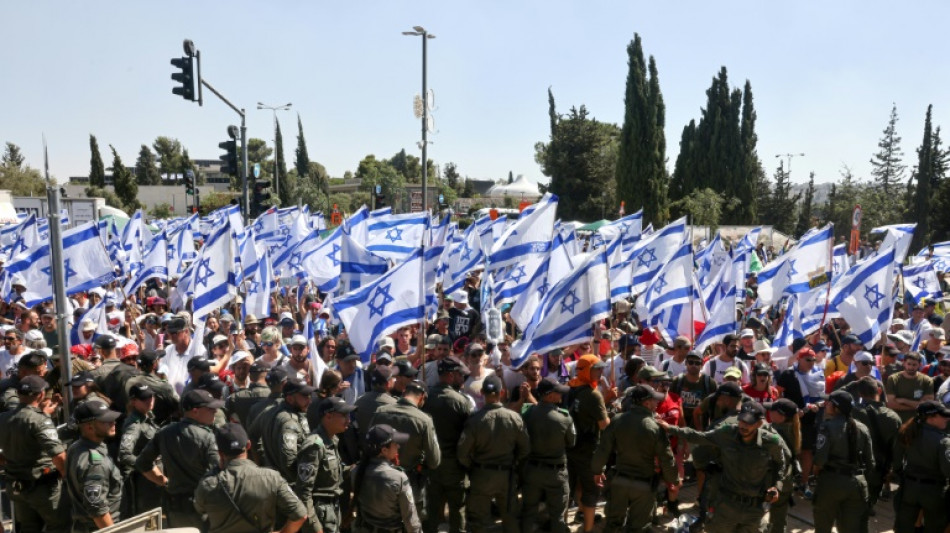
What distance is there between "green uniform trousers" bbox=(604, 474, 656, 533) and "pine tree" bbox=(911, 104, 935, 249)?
45836 millimetres

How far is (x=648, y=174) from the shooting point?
173 ft

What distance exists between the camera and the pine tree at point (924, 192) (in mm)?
46719

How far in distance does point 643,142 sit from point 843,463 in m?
48.3

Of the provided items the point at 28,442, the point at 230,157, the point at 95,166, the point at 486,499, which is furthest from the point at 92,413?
the point at 95,166

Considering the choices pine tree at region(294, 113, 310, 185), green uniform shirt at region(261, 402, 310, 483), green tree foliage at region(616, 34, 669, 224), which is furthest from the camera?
pine tree at region(294, 113, 310, 185)

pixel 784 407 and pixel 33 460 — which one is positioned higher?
pixel 784 407

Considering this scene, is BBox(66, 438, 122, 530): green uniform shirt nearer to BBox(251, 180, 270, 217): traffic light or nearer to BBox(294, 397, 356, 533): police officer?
BBox(294, 397, 356, 533): police officer

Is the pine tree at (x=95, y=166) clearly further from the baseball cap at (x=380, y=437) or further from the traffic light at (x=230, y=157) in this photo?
the baseball cap at (x=380, y=437)

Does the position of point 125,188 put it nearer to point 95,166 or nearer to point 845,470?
point 95,166

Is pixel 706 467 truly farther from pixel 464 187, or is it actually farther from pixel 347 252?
pixel 464 187

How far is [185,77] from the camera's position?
14812 mm

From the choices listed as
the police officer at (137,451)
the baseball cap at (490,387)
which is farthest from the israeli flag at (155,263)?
the baseball cap at (490,387)

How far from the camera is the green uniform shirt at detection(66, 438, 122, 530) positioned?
554 cm

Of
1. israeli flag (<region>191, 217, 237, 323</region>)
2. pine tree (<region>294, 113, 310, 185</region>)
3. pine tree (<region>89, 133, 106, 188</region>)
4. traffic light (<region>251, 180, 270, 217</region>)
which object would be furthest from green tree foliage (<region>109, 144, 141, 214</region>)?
israeli flag (<region>191, 217, 237, 323</region>)
